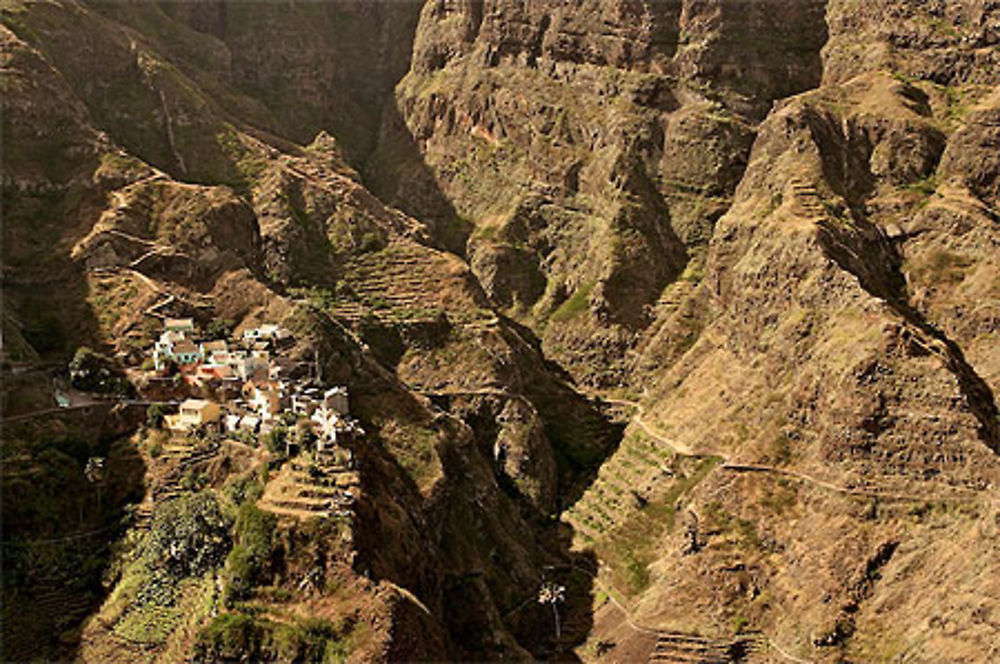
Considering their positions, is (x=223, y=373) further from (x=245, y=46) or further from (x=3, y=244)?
(x=245, y=46)

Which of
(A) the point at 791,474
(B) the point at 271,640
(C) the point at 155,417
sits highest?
(C) the point at 155,417

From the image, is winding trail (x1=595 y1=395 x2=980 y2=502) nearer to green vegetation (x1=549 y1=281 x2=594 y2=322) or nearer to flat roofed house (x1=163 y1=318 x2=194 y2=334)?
green vegetation (x1=549 y1=281 x2=594 y2=322)

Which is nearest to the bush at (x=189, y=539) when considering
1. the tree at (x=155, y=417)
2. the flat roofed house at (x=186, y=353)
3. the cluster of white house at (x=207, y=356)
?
the tree at (x=155, y=417)

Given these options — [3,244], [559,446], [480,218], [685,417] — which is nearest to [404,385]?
[559,446]

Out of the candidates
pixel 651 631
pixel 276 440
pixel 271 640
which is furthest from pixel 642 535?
pixel 271 640

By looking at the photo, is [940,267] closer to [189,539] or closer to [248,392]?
[248,392]

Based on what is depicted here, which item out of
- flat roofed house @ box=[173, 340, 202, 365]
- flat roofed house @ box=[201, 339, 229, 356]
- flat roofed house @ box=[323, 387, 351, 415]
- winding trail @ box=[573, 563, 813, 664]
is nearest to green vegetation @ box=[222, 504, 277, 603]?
flat roofed house @ box=[323, 387, 351, 415]

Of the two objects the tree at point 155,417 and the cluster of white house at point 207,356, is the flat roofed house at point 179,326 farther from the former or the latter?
the tree at point 155,417

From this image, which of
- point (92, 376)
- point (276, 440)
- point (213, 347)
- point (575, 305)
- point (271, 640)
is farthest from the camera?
point (575, 305)
